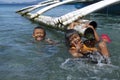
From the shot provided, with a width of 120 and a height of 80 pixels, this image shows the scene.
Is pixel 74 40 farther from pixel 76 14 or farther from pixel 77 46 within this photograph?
pixel 76 14

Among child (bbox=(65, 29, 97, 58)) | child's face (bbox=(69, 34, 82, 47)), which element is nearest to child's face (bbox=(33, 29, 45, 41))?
child (bbox=(65, 29, 97, 58))

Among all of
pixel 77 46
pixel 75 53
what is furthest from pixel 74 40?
pixel 75 53

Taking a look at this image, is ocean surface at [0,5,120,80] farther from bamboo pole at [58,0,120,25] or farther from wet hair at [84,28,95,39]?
bamboo pole at [58,0,120,25]

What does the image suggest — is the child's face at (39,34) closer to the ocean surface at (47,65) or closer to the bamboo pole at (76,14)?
the ocean surface at (47,65)

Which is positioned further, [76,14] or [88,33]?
[76,14]

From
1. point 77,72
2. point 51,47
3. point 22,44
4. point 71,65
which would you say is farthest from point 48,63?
point 22,44

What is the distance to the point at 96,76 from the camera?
247 inches

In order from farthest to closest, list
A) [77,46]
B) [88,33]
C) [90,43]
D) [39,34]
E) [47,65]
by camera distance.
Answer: [39,34] < [88,33] < [90,43] < [77,46] < [47,65]

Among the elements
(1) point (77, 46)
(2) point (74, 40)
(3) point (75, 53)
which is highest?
(2) point (74, 40)

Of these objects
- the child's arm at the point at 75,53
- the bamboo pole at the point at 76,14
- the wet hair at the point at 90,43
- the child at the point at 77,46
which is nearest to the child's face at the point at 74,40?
the child at the point at 77,46

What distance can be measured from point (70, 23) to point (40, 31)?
1064 mm

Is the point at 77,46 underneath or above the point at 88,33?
underneath

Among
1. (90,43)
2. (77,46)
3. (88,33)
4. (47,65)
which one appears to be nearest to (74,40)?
(77,46)

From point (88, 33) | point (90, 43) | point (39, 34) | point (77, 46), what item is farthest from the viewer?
point (39, 34)
